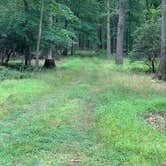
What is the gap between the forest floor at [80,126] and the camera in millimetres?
7969

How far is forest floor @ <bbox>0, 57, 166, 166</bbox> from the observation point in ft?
26.1

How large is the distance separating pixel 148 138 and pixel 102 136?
0.96 metres

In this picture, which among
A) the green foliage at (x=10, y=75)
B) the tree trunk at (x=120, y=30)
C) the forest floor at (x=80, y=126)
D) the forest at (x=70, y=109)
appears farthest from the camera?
the tree trunk at (x=120, y=30)

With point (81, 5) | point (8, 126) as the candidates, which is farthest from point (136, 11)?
point (8, 126)

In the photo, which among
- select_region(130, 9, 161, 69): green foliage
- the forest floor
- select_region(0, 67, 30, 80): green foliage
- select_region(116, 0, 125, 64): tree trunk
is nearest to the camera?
the forest floor

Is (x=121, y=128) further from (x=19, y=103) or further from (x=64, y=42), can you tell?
(x=64, y=42)

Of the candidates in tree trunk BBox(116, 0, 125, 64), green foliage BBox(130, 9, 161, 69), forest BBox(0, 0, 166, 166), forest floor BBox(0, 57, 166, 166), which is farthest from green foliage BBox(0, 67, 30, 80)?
tree trunk BBox(116, 0, 125, 64)

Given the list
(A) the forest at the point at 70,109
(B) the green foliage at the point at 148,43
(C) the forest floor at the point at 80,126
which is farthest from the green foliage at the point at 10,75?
(B) the green foliage at the point at 148,43

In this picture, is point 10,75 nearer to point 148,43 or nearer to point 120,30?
point 148,43

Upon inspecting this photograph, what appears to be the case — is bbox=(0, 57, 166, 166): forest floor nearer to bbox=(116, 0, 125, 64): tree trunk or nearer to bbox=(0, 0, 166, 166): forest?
bbox=(0, 0, 166, 166): forest

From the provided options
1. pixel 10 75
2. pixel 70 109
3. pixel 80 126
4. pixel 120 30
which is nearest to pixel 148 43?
pixel 120 30

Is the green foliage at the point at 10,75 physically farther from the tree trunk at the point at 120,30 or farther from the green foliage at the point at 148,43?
the tree trunk at the point at 120,30

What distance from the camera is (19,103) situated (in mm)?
13828

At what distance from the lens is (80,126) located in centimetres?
1055
